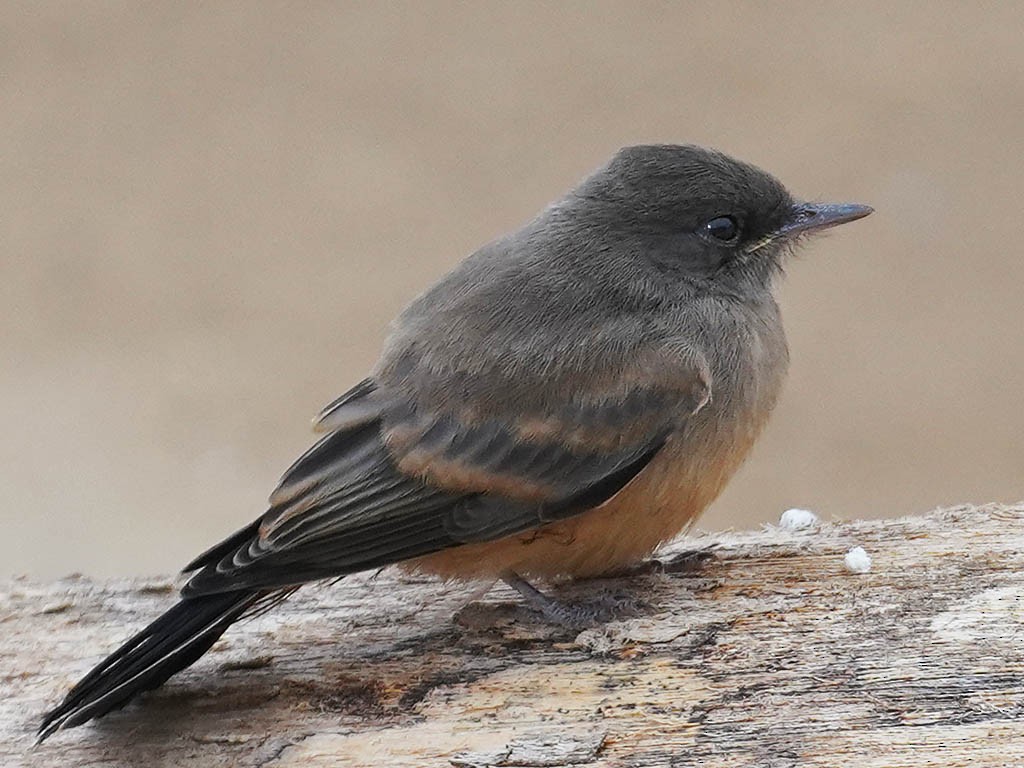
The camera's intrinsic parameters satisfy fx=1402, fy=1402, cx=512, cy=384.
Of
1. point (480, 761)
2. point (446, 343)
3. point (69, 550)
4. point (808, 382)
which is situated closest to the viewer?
point (480, 761)

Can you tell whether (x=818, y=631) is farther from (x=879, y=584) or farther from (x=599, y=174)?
(x=599, y=174)

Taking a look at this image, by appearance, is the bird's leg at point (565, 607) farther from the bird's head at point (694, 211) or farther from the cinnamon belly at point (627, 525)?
the bird's head at point (694, 211)

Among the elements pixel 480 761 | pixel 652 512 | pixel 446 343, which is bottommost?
pixel 480 761

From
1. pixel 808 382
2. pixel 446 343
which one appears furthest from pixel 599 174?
pixel 808 382

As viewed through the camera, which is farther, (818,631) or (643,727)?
(818,631)

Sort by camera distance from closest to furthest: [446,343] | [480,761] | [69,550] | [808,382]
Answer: [480,761] < [446,343] < [69,550] < [808,382]

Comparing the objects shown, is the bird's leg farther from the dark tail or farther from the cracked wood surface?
the dark tail

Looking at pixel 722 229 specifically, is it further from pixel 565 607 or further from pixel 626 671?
pixel 626 671

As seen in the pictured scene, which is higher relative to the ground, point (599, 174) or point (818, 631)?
point (599, 174)
